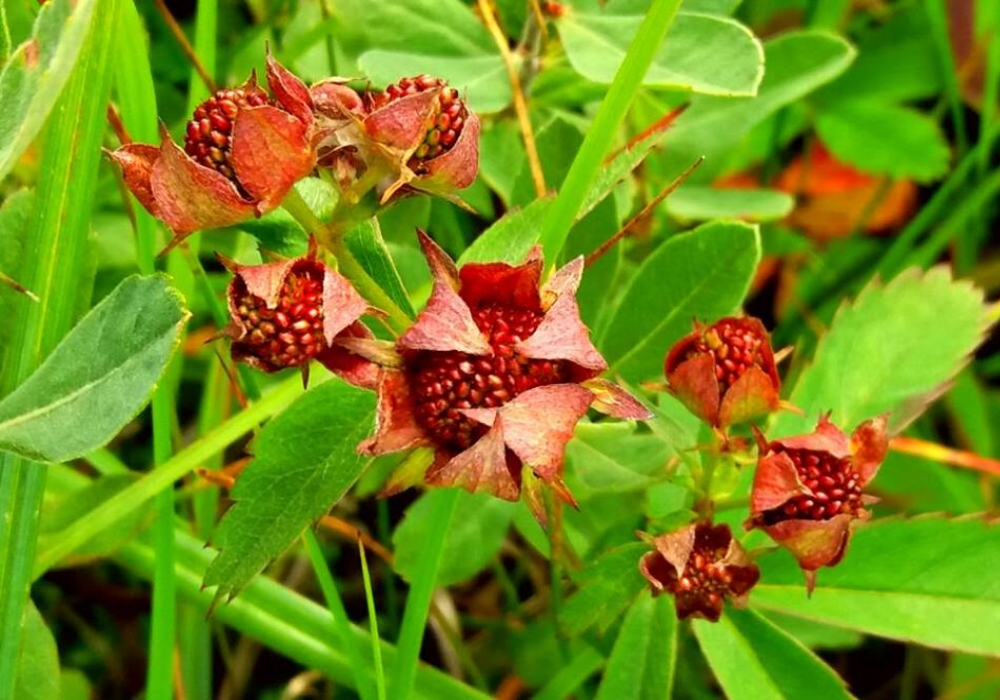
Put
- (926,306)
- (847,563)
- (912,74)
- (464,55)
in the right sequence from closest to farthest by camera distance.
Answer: (847,563)
(926,306)
(464,55)
(912,74)

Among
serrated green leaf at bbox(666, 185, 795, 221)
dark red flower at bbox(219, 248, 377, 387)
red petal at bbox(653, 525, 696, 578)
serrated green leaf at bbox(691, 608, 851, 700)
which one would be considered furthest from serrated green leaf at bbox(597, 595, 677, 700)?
serrated green leaf at bbox(666, 185, 795, 221)

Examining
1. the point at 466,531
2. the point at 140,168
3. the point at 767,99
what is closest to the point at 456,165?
the point at 140,168

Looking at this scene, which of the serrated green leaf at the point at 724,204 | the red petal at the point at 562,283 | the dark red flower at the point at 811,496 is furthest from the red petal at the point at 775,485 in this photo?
the serrated green leaf at the point at 724,204

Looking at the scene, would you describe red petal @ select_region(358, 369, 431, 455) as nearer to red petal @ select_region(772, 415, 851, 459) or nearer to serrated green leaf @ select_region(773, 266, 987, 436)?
red petal @ select_region(772, 415, 851, 459)

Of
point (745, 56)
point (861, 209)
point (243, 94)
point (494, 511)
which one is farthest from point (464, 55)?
point (861, 209)

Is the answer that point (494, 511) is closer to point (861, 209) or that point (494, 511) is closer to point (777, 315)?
point (777, 315)

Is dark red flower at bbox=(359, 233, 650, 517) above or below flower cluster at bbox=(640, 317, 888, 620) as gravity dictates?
above

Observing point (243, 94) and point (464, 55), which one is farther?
point (464, 55)

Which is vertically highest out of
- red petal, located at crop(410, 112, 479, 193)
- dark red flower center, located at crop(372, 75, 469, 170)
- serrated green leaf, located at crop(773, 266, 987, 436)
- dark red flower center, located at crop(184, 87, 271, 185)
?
dark red flower center, located at crop(184, 87, 271, 185)
